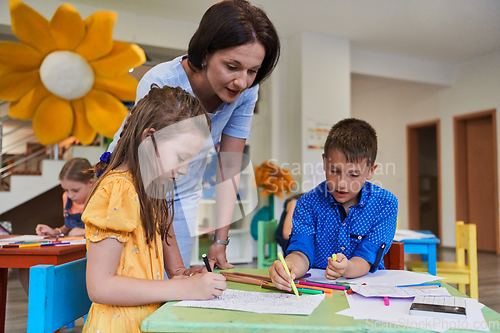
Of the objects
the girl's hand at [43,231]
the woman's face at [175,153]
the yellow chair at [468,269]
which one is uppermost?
the woman's face at [175,153]

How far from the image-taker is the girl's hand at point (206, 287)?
0.69m

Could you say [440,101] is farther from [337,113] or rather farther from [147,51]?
[147,51]

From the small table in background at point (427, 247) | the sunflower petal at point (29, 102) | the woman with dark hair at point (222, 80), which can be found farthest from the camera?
the sunflower petal at point (29, 102)

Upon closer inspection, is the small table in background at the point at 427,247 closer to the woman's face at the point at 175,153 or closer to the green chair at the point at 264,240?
the green chair at the point at 264,240

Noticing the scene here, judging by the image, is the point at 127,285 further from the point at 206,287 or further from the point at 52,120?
the point at 52,120

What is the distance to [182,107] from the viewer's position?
859 millimetres

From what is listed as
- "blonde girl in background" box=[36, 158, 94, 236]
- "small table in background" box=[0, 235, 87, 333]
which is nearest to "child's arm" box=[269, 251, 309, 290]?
"small table in background" box=[0, 235, 87, 333]

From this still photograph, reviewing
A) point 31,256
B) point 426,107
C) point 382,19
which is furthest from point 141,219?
point 426,107

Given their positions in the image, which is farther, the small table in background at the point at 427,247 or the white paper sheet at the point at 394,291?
the small table in background at the point at 427,247

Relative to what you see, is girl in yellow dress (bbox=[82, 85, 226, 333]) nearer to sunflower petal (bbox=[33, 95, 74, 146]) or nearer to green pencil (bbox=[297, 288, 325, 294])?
green pencil (bbox=[297, 288, 325, 294])

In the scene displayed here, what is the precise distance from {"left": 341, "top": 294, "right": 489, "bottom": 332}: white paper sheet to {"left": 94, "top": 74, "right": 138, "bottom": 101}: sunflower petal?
2.79m

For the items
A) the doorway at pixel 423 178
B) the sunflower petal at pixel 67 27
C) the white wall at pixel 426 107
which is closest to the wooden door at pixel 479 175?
the white wall at pixel 426 107

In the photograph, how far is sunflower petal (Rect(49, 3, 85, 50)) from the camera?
103 inches

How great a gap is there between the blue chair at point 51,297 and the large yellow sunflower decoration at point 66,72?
2.39 meters
